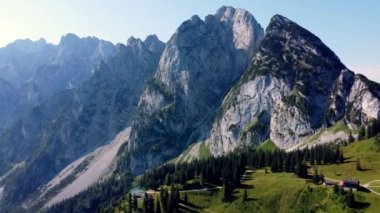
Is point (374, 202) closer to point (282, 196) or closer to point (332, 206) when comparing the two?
point (332, 206)

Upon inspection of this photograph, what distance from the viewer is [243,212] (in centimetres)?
19925

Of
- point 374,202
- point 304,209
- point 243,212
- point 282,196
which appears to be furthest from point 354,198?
point 243,212

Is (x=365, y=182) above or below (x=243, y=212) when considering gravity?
above

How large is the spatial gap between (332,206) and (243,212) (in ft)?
122

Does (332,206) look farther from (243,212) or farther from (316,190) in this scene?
(243,212)

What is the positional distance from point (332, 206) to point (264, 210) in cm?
2903

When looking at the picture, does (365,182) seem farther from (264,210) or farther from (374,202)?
(264,210)

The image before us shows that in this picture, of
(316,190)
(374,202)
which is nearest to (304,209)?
(316,190)

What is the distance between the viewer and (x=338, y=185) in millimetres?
189125

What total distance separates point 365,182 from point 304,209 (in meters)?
31.2

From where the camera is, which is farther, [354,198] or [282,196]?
[282,196]

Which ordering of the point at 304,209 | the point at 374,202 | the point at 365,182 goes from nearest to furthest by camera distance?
the point at 374,202 < the point at 304,209 < the point at 365,182

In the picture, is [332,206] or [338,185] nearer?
[332,206]

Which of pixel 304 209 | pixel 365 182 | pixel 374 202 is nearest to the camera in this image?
pixel 374 202
